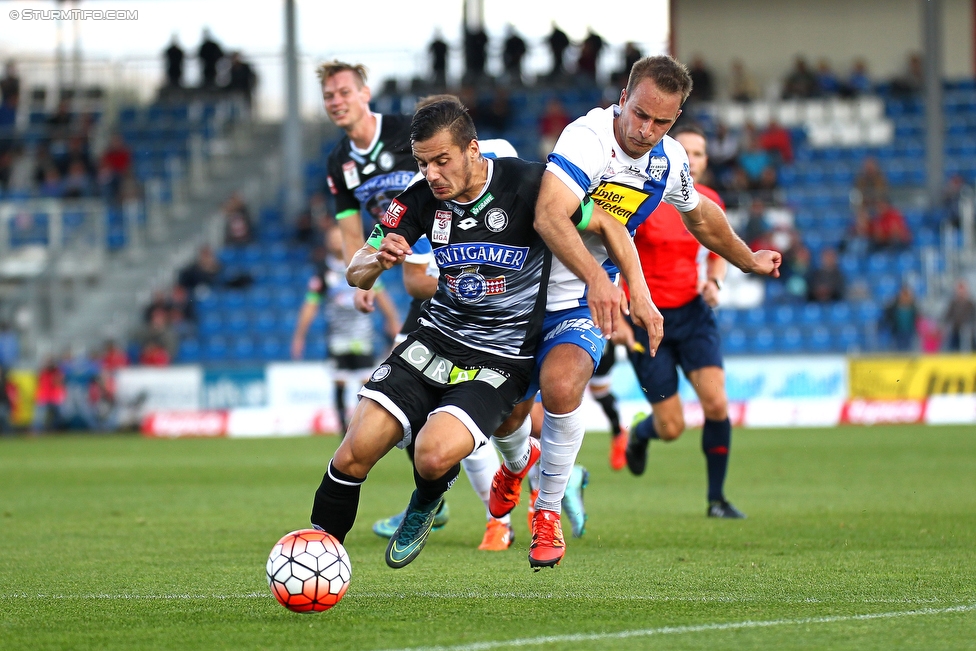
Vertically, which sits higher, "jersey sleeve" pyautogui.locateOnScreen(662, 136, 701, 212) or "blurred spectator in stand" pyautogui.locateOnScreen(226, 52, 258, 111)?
"blurred spectator in stand" pyautogui.locateOnScreen(226, 52, 258, 111)

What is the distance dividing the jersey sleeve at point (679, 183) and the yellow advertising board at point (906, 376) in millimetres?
15160

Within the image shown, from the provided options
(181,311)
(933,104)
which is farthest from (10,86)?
(933,104)

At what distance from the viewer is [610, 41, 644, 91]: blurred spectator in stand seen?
2867 centimetres

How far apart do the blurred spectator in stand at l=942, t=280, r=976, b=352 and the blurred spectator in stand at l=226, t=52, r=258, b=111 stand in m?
16.5

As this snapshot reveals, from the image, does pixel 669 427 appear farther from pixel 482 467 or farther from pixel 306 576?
pixel 306 576

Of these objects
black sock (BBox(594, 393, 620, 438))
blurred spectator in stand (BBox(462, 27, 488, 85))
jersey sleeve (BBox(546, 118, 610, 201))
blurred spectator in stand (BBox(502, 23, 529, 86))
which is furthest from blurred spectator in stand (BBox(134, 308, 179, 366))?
jersey sleeve (BBox(546, 118, 610, 201))

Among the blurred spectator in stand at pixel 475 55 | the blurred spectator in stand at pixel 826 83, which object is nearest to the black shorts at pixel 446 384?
the blurred spectator in stand at pixel 826 83

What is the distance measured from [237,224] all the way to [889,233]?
1284 centimetres

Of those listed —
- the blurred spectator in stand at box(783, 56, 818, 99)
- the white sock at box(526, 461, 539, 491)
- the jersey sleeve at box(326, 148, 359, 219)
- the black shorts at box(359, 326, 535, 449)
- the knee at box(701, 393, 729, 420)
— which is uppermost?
the blurred spectator in stand at box(783, 56, 818, 99)

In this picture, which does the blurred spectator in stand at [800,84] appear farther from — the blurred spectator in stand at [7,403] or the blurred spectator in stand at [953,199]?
the blurred spectator in stand at [7,403]

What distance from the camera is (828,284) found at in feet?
76.0

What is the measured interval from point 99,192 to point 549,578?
23482mm

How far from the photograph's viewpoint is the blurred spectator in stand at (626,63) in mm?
28672

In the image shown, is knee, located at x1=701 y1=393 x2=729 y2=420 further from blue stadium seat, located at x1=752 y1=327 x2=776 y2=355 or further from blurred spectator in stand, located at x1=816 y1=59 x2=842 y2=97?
blurred spectator in stand, located at x1=816 y1=59 x2=842 y2=97
